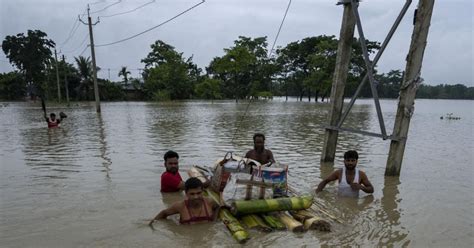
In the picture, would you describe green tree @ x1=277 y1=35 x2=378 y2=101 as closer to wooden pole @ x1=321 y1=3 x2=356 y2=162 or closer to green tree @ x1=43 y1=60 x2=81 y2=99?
green tree @ x1=43 y1=60 x2=81 y2=99

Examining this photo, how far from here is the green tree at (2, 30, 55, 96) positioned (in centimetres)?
5666

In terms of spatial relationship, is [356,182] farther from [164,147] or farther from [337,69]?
[164,147]

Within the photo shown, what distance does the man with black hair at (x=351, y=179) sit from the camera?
6.22 metres

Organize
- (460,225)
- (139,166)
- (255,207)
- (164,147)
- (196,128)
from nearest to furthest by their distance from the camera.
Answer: (255,207) < (460,225) < (139,166) < (164,147) < (196,128)

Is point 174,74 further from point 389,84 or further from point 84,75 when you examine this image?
point 389,84

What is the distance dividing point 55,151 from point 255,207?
27.5 ft

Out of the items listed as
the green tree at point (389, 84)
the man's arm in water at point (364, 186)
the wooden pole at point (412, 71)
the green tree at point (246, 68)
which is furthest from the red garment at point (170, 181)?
the green tree at point (389, 84)

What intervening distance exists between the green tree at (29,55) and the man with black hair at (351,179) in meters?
58.1

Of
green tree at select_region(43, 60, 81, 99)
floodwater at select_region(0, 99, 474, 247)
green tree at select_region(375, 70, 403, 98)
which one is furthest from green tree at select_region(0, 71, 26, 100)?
green tree at select_region(375, 70, 403, 98)

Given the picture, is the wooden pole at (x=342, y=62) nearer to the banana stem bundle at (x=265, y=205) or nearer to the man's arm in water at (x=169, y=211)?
the banana stem bundle at (x=265, y=205)

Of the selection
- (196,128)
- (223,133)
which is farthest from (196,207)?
(196,128)

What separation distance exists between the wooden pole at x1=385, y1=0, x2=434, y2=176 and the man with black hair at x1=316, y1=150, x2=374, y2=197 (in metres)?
1.50

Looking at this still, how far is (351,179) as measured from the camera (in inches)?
255

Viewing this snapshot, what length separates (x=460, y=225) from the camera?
5.33m
